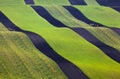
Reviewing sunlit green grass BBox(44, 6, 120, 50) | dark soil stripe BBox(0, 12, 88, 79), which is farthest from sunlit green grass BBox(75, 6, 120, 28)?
dark soil stripe BBox(0, 12, 88, 79)

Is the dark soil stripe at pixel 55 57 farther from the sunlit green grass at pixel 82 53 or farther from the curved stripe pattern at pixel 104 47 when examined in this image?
the curved stripe pattern at pixel 104 47

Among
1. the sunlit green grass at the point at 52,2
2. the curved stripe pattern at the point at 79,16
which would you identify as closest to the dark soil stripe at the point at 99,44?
the curved stripe pattern at the point at 79,16

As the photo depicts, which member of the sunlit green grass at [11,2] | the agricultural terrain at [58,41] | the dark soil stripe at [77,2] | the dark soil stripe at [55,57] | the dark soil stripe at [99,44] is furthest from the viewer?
the dark soil stripe at [77,2]

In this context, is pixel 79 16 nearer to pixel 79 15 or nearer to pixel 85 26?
pixel 79 15

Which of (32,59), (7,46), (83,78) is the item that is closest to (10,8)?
(7,46)

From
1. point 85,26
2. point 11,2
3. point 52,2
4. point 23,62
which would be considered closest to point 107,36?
point 85,26

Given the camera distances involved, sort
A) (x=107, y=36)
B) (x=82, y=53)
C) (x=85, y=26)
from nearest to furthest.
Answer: (x=82, y=53) < (x=107, y=36) < (x=85, y=26)
